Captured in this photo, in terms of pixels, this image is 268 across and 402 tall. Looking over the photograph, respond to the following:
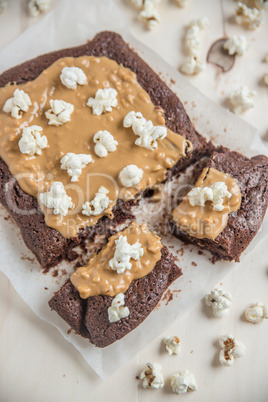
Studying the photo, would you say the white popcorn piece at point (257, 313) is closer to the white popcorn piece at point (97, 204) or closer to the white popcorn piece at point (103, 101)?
the white popcorn piece at point (97, 204)

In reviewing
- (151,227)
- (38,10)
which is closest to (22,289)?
(151,227)

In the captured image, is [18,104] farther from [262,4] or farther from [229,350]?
[229,350]

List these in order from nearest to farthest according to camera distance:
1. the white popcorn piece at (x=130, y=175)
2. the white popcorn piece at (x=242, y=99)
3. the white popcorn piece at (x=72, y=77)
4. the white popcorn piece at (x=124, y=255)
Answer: the white popcorn piece at (x=124, y=255), the white popcorn piece at (x=130, y=175), the white popcorn piece at (x=72, y=77), the white popcorn piece at (x=242, y=99)

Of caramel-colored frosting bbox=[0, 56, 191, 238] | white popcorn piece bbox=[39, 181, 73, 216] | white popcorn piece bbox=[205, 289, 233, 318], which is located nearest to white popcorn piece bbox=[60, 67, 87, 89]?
caramel-colored frosting bbox=[0, 56, 191, 238]

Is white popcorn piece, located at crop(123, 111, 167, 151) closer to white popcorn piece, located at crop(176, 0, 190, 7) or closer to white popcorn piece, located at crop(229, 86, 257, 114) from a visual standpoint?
white popcorn piece, located at crop(229, 86, 257, 114)

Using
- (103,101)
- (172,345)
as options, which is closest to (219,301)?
(172,345)

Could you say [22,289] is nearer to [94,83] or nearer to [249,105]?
[94,83]

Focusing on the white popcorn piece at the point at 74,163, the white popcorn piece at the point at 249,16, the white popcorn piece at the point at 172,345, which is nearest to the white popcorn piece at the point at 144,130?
the white popcorn piece at the point at 74,163
